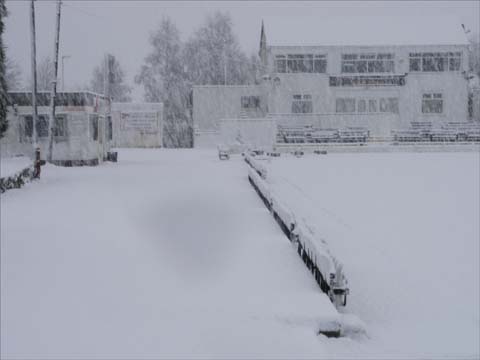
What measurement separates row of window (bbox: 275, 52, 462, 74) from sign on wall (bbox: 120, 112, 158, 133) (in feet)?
30.7

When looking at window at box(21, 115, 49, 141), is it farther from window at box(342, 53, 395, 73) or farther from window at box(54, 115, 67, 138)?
window at box(342, 53, 395, 73)

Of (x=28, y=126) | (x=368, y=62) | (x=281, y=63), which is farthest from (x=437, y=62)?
(x=28, y=126)

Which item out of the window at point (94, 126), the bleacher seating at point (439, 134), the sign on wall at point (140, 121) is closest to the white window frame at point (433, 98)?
the bleacher seating at point (439, 134)

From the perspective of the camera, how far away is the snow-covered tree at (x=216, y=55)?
69.4 metres

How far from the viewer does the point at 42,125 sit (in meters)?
26.2

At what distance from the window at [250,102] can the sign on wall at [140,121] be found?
7.41m

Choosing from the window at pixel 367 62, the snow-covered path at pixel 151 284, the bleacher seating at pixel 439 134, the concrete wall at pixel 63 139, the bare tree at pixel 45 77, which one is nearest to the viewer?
the snow-covered path at pixel 151 284

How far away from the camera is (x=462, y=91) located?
145 ft

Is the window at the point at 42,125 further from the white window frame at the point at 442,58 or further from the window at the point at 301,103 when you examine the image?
the white window frame at the point at 442,58

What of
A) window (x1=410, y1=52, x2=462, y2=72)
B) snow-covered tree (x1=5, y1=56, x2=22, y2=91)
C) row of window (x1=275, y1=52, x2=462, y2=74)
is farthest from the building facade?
snow-covered tree (x1=5, y1=56, x2=22, y2=91)

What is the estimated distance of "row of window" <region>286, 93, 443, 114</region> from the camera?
44062 millimetres

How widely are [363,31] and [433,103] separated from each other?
7110 mm

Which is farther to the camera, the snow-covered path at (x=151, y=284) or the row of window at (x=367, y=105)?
the row of window at (x=367, y=105)

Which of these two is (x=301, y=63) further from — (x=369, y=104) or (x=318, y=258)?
(x=318, y=258)
